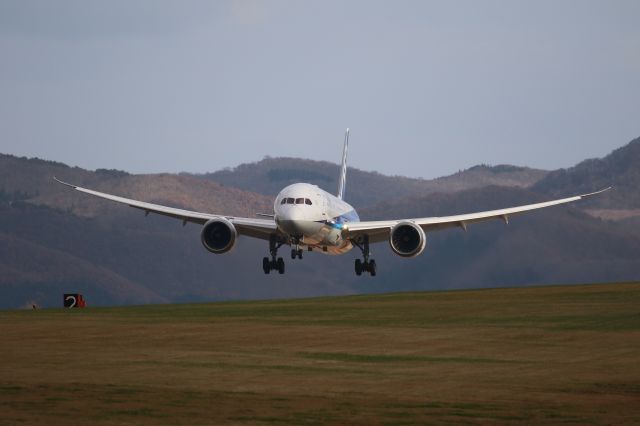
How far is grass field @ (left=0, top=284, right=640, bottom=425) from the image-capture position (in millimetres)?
31422

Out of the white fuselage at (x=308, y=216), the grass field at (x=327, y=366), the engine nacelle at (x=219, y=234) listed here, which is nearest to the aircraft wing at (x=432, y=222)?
the white fuselage at (x=308, y=216)

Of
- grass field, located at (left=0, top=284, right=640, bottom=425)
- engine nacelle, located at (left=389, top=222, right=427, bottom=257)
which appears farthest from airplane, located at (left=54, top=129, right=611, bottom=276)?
grass field, located at (left=0, top=284, right=640, bottom=425)

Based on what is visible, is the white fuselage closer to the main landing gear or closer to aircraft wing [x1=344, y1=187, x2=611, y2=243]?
aircraft wing [x1=344, y1=187, x2=611, y2=243]

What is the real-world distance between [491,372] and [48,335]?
18.2m

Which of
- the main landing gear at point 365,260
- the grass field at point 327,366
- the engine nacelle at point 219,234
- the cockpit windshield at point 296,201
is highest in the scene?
the cockpit windshield at point 296,201

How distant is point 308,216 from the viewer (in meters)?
65.6

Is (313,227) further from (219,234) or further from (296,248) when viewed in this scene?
(219,234)

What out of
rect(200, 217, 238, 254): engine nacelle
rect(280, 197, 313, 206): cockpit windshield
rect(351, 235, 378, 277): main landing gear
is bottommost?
rect(351, 235, 378, 277): main landing gear

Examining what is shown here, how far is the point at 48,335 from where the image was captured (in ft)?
160

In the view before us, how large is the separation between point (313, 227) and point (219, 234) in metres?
7.28

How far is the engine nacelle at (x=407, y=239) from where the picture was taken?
235 feet

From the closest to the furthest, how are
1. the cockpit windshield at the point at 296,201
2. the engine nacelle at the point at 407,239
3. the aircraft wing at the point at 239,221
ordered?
the cockpit windshield at the point at 296,201 → the aircraft wing at the point at 239,221 → the engine nacelle at the point at 407,239

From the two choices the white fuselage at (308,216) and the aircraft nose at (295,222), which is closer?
the aircraft nose at (295,222)

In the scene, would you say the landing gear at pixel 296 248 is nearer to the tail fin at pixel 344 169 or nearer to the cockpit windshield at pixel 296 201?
the cockpit windshield at pixel 296 201
